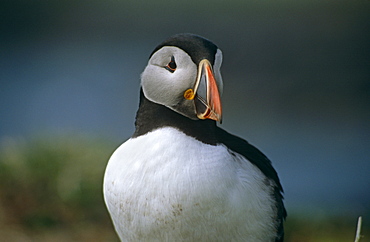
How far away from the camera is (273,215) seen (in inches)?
53.9

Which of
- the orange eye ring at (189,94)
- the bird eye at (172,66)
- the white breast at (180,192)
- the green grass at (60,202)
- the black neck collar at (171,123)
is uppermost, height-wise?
the bird eye at (172,66)

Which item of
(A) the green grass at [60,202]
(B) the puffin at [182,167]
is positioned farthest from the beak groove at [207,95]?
(A) the green grass at [60,202]

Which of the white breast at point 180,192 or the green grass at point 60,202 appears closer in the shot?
the white breast at point 180,192

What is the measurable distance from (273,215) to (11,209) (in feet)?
4.34

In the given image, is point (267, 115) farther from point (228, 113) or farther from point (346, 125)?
point (346, 125)

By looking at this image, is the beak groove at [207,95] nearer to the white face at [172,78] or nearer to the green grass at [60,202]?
the white face at [172,78]

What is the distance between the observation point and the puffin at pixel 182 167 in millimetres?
1198

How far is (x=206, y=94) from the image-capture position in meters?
1.17

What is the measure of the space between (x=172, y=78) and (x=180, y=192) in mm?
249

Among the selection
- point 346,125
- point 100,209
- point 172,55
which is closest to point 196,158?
point 172,55

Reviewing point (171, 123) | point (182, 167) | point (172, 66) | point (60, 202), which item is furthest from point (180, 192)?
point (60, 202)

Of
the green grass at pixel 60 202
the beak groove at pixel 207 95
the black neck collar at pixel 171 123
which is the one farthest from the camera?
the green grass at pixel 60 202

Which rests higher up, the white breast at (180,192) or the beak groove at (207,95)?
the beak groove at (207,95)

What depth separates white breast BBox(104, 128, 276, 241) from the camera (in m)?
1.20
